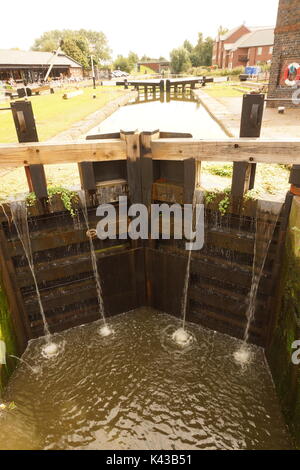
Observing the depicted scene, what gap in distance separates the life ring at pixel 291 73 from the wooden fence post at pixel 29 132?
51.6ft

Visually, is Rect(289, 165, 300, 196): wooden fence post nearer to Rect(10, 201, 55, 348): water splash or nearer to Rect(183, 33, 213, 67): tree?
Rect(10, 201, 55, 348): water splash

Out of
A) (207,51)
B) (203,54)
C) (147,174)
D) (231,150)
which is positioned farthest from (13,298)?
(207,51)

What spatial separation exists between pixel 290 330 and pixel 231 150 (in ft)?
13.1

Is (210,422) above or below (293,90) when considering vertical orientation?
below

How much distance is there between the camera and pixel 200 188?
7379mm

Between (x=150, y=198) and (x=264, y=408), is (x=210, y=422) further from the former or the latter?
(x=150, y=198)

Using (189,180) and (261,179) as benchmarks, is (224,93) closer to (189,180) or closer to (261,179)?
(261,179)

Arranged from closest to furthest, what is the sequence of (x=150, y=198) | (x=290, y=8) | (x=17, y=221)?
(x=17, y=221) → (x=150, y=198) → (x=290, y=8)

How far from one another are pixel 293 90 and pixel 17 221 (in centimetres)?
1702

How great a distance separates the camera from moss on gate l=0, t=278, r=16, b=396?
6.80 m

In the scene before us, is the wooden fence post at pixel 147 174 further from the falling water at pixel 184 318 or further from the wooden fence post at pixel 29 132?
the wooden fence post at pixel 29 132

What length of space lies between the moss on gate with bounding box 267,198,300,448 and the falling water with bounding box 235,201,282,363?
0.42m

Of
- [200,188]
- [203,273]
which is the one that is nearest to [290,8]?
[200,188]

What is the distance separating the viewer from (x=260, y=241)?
6836mm
